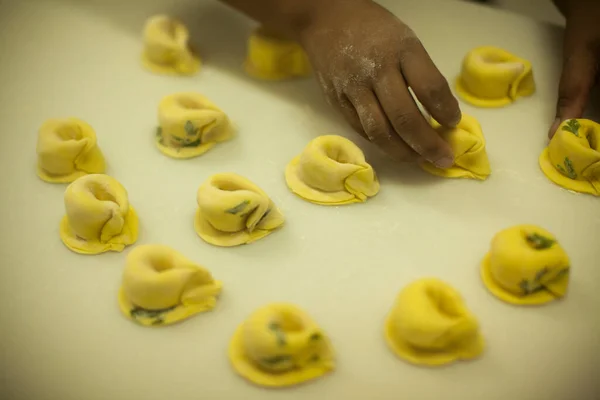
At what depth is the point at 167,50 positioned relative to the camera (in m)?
1.29

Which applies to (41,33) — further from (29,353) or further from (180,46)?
(29,353)

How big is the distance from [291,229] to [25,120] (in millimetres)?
615

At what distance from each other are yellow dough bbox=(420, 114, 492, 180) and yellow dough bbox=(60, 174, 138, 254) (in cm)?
55

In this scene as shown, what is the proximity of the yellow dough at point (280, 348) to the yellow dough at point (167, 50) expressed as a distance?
27.5 inches

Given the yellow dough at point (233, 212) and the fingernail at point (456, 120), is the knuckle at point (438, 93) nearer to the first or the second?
the fingernail at point (456, 120)

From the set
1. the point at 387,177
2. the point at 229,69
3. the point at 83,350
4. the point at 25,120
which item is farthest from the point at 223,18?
the point at 83,350

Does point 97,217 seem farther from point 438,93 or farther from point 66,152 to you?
point 438,93

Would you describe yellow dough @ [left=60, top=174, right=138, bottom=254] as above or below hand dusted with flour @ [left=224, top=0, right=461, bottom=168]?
below

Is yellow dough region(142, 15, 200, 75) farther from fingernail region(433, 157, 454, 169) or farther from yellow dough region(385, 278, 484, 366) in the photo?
yellow dough region(385, 278, 484, 366)

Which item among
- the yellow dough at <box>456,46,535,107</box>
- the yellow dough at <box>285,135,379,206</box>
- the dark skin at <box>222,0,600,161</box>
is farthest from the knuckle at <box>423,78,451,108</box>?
the yellow dough at <box>456,46,535,107</box>

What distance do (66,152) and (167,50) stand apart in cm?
38

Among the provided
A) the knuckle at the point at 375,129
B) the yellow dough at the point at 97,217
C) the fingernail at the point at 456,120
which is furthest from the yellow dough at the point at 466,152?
the yellow dough at the point at 97,217

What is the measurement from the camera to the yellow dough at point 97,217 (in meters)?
0.91

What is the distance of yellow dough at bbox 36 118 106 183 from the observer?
3.36 feet
